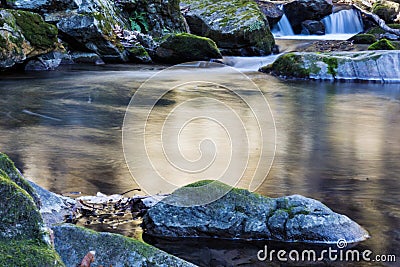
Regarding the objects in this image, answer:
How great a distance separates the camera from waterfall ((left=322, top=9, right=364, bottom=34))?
2458 cm

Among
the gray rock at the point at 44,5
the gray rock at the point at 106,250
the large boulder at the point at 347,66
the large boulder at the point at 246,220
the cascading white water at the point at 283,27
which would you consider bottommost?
the large boulder at the point at 347,66

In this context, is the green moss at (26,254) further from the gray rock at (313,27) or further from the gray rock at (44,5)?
the gray rock at (313,27)

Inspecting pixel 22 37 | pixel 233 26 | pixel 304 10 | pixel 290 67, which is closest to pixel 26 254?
pixel 22 37

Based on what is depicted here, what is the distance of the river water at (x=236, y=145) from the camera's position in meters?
5.38

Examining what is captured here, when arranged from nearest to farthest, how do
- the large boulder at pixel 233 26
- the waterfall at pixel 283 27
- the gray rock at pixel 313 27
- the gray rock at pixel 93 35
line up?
the gray rock at pixel 93 35 → the large boulder at pixel 233 26 → the gray rock at pixel 313 27 → the waterfall at pixel 283 27

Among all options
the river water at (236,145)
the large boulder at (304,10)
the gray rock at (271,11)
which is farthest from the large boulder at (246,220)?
the large boulder at (304,10)

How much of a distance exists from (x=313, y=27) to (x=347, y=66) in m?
8.21

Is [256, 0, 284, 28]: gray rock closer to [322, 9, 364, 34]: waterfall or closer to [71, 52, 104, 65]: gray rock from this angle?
[322, 9, 364, 34]: waterfall

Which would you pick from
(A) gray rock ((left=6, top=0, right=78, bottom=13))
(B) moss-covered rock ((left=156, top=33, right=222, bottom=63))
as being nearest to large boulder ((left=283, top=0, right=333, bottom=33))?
(B) moss-covered rock ((left=156, top=33, right=222, bottom=63))

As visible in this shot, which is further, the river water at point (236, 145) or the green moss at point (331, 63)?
the green moss at point (331, 63)

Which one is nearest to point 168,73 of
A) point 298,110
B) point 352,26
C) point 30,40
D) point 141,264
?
point 30,40

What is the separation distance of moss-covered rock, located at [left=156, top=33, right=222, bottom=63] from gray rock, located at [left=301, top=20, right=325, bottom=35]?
22.9 ft

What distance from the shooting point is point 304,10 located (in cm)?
2448

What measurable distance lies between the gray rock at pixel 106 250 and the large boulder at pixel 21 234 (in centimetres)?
70
